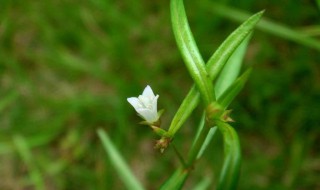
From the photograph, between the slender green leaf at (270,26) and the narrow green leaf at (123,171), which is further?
the slender green leaf at (270,26)

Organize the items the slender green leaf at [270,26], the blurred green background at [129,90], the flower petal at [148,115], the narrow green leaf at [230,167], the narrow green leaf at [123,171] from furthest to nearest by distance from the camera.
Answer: the blurred green background at [129,90] → the slender green leaf at [270,26] → the narrow green leaf at [123,171] → the flower petal at [148,115] → the narrow green leaf at [230,167]

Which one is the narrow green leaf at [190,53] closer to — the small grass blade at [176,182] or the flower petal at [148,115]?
the flower petal at [148,115]

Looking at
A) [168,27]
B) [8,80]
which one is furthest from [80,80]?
[168,27]

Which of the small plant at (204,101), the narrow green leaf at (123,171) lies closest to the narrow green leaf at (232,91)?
the small plant at (204,101)

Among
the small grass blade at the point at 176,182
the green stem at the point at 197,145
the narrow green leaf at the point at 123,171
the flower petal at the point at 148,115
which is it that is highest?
the flower petal at the point at 148,115

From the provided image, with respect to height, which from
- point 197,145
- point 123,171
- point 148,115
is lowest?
point 123,171

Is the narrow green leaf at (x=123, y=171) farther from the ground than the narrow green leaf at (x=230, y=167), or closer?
closer

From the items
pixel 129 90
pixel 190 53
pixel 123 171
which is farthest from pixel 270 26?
pixel 190 53

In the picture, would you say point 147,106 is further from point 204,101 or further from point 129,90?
point 129,90
